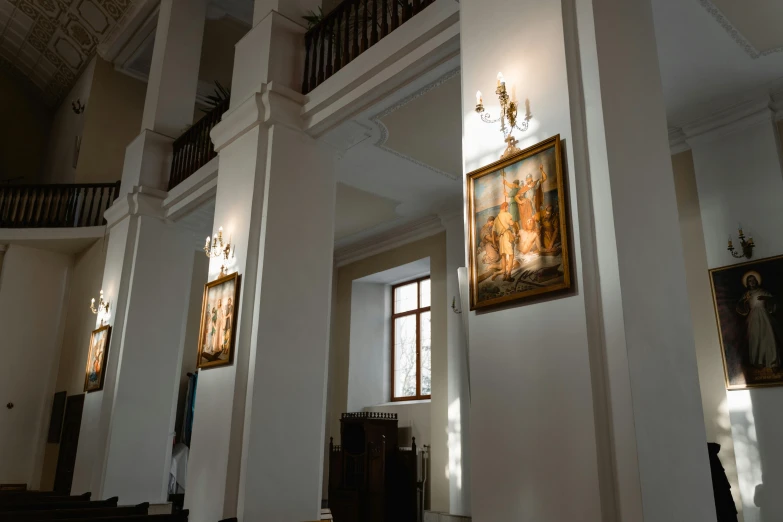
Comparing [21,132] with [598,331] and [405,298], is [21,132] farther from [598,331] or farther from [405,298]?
[598,331]

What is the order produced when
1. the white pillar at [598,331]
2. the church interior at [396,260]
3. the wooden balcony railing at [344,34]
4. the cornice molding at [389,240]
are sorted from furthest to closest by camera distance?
1. the cornice molding at [389,240]
2. the wooden balcony railing at [344,34]
3. the church interior at [396,260]
4. the white pillar at [598,331]

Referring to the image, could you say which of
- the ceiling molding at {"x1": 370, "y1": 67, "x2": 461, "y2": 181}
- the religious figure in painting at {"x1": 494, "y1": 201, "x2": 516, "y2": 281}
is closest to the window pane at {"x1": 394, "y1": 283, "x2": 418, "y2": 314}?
the ceiling molding at {"x1": 370, "y1": 67, "x2": 461, "y2": 181}

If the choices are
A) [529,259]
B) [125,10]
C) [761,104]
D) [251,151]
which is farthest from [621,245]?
[125,10]

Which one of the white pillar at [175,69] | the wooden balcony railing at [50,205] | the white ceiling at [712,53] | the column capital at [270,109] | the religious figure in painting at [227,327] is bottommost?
the religious figure in painting at [227,327]

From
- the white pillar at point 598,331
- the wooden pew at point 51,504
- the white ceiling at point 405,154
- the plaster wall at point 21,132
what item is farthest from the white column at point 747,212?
the plaster wall at point 21,132

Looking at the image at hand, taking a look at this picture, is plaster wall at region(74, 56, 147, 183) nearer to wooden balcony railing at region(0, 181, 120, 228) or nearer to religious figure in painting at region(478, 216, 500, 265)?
wooden balcony railing at region(0, 181, 120, 228)

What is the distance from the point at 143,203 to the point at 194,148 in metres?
1.24

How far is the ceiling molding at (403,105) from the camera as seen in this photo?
22.1ft

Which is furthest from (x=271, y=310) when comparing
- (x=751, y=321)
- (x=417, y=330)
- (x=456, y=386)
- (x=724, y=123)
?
(x=417, y=330)

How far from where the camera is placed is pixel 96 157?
12805 millimetres

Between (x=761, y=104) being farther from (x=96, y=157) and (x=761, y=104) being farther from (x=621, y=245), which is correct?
(x=96, y=157)

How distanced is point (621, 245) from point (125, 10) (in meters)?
11.7

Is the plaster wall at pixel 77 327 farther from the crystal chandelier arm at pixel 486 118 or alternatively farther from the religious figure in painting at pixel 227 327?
the crystal chandelier arm at pixel 486 118

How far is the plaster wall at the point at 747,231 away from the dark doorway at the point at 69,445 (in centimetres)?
940
